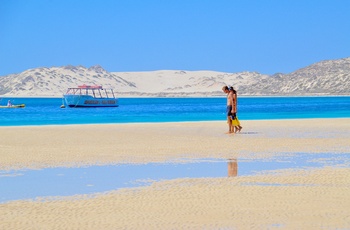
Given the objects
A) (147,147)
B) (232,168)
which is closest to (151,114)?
(147,147)

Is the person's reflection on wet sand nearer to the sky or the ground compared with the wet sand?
nearer to the ground

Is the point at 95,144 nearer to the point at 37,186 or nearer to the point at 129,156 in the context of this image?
the point at 129,156

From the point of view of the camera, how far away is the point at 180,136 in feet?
85.7

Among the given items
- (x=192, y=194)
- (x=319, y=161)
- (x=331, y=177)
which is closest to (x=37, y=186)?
(x=192, y=194)

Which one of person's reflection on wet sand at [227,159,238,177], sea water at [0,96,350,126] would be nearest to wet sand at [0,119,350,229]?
person's reflection on wet sand at [227,159,238,177]

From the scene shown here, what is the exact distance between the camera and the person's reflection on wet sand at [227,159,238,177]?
14189 millimetres

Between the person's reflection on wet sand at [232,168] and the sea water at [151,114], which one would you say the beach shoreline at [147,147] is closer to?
the person's reflection on wet sand at [232,168]

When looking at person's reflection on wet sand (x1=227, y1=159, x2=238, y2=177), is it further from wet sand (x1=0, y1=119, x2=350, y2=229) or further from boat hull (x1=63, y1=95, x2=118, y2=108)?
boat hull (x1=63, y1=95, x2=118, y2=108)

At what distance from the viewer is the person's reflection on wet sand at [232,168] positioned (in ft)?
46.6

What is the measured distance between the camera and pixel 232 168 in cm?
1509

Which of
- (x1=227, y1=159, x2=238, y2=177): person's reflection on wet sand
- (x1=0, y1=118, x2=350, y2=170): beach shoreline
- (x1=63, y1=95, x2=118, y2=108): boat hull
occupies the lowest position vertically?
(x1=63, y1=95, x2=118, y2=108): boat hull

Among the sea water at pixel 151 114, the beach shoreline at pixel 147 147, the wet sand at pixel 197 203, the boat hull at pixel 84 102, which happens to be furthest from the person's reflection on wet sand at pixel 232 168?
the boat hull at pixel 84 102

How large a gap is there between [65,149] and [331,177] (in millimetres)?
9369

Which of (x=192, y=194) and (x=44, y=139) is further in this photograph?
(x=44, y=139)
